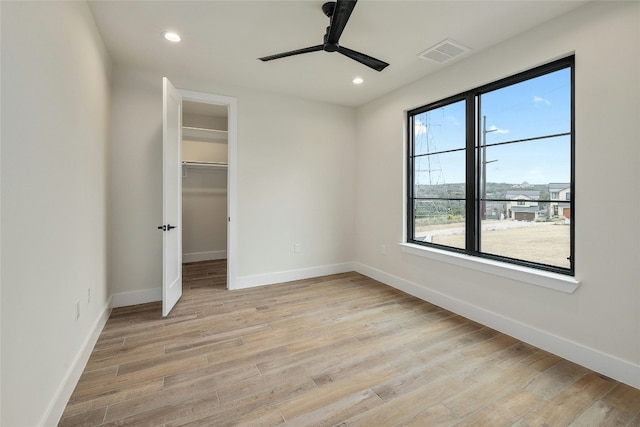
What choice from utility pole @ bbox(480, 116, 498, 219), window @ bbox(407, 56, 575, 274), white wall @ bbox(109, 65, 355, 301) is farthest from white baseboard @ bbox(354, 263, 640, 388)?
white wall @ bbox(109, 65, 355, 301)

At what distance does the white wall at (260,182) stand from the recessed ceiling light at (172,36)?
2.81 ft

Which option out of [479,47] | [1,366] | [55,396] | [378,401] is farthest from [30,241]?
[479,47]

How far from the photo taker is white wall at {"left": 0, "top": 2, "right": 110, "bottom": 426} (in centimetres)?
114

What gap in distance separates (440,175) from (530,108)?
107 centimetres

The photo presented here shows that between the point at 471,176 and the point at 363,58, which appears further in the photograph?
the point at 471,176

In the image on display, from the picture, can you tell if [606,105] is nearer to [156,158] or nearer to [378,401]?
[378,401]

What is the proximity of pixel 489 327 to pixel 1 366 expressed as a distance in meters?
3.25

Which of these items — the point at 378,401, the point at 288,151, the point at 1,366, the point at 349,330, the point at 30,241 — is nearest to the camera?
the point at 1,366

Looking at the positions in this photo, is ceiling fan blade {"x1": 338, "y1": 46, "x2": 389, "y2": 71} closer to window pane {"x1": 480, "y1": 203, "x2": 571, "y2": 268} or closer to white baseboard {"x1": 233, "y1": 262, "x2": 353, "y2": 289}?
window pane {"x1": 480, "y1": 203, "x2": 571, "y2": 268}

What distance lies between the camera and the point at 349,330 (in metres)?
2.61

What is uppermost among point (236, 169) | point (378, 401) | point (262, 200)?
point (236, 169)

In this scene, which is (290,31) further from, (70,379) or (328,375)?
(70,379)

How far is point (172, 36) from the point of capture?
Answer: 8.24 ft

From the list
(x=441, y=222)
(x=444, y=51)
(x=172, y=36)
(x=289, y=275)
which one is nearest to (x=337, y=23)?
(x=444, y=51)
